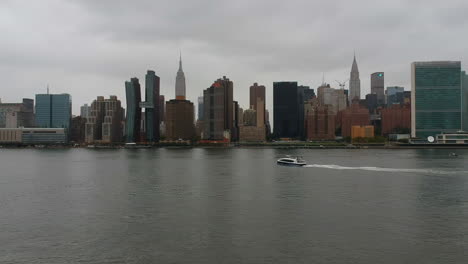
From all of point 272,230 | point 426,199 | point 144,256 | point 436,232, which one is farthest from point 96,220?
point 426,199

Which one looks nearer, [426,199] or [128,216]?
[128,216]

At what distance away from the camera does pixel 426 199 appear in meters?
62.7

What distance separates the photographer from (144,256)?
35.1 metres

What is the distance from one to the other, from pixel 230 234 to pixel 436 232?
21.1 meters

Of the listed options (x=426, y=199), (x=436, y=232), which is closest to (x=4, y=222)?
(x=436, y=232)

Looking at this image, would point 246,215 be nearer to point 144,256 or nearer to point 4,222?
point 144,256

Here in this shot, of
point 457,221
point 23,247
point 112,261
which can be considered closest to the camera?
point 112,261

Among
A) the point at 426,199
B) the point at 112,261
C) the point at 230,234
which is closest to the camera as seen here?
the point at 112,261

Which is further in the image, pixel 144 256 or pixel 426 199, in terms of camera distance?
pixel 426 199

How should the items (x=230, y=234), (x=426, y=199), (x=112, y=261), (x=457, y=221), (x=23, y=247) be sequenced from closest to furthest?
(x=112, y=261) < (x=23, y=247) < (x=230, y=234) < (x=457, y=221) < (x=426, y=199)

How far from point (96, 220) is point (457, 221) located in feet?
137

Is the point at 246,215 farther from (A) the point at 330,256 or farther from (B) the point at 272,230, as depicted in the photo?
(A) the point at 330,256

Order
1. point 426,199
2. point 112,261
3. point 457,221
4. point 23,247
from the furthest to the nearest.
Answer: point 426,199
point 457,221
point 23,247
point 112,261

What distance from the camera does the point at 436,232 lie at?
42.4 meters
